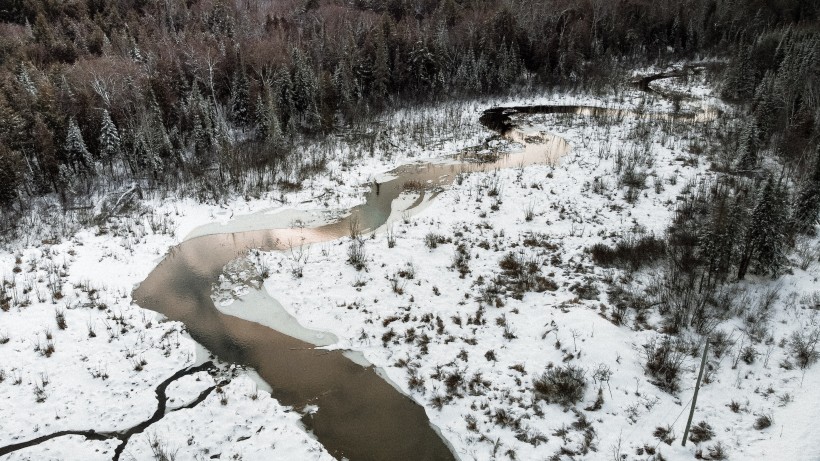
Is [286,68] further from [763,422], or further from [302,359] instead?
[763,422]

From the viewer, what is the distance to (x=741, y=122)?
23.6m

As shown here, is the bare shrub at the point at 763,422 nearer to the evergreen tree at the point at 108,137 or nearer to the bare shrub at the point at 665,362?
the bare shrub at the point at 665,362

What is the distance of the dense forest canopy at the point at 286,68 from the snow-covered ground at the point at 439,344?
321 inches

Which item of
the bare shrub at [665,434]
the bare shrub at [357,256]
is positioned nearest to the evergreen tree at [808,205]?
the bare shrub at [665,434]

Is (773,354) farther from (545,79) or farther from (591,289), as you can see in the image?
(545,79)

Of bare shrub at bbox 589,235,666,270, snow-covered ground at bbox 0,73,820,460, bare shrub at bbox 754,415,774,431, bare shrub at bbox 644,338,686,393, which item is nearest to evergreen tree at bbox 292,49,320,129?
snow-covered ground at bbox 0,73,820,460

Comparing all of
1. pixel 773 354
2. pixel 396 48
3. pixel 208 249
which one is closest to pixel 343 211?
pixel 208 249

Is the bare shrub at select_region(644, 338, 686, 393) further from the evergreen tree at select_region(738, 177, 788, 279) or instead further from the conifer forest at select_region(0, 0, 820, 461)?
the evergreen tree at select_region(738, 177, 788, 279)

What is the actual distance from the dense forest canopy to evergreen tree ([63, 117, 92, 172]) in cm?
11

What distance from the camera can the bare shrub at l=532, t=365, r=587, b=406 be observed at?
7863mm

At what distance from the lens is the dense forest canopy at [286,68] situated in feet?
71.0

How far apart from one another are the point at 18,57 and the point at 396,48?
2892 cm

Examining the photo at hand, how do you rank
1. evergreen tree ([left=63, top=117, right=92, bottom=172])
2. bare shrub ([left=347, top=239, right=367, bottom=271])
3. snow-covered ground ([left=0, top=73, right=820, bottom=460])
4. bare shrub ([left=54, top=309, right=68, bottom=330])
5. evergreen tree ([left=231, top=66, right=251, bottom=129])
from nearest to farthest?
snow-covered ground ([left=0, top=73, right=820, bottom=460]) → bare shrub ([left=54, top=309, right=68, bottom=330]) → bare shrub ([left=347, top=239, right=367, bottom=271]) → evergreen tree ([left=63, top=117, right=92, bottom=172]) → evergreen tree ([left=231, top=66, right=251, bottom=129])

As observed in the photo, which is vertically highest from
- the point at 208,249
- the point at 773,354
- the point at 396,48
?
the point at 396,48
